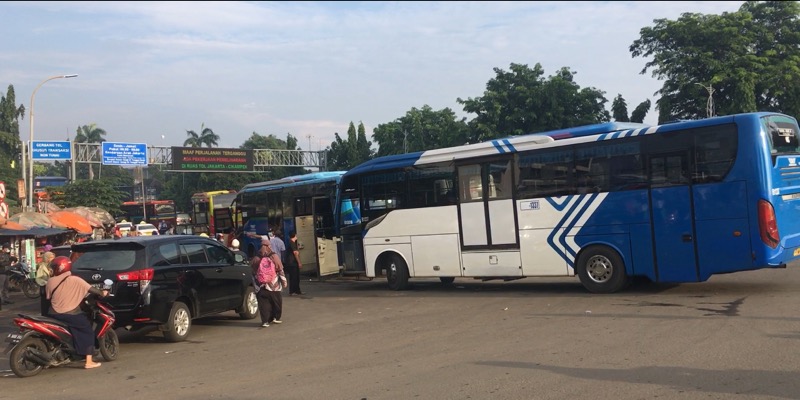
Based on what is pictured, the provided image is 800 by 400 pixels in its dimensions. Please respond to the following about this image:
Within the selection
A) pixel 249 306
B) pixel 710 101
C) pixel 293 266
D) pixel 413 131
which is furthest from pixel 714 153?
pixel 413 131

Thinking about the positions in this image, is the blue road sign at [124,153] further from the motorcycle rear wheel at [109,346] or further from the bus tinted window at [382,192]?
the motorcycle rear wheel at [109,346]

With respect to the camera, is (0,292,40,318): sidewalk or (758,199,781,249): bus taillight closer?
(758,199,781,249): bus taillight

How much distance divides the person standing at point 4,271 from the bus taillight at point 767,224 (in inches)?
672

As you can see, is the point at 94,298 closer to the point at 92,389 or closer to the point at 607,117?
the point at 92,389

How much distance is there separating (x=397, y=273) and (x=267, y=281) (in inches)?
220

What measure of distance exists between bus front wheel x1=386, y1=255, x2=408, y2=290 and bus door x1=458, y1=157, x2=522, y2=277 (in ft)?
6.38

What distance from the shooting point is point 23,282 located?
20.5m

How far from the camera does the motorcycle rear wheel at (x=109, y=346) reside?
9664 mm

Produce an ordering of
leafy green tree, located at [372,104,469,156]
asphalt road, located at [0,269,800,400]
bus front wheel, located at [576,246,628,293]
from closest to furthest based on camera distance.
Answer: asphalt road, located at [0,269,800,400], bus front wheel, located at [576,246,628,293], leafy green tree, located at [372,104,469,156]

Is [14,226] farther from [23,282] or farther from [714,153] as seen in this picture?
[714,153]

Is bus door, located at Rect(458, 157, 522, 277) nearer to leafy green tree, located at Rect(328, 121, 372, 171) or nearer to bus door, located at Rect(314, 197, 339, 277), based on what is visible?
bus door, located at Rect(314, 197, 339, 277)

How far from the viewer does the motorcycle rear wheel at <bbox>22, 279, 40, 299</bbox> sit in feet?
67.1

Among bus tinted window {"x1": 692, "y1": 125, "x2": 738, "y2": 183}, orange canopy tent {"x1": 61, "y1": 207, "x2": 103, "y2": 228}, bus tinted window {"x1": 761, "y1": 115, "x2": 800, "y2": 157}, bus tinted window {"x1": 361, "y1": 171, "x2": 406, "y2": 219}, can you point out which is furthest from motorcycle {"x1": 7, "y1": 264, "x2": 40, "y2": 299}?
bus tinted window {"x1": 761, "y1": 115, "x2": 800, "y2": 157}

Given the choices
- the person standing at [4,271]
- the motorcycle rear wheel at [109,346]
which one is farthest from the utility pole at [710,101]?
the motorcycle rear wheel at [109,346]
